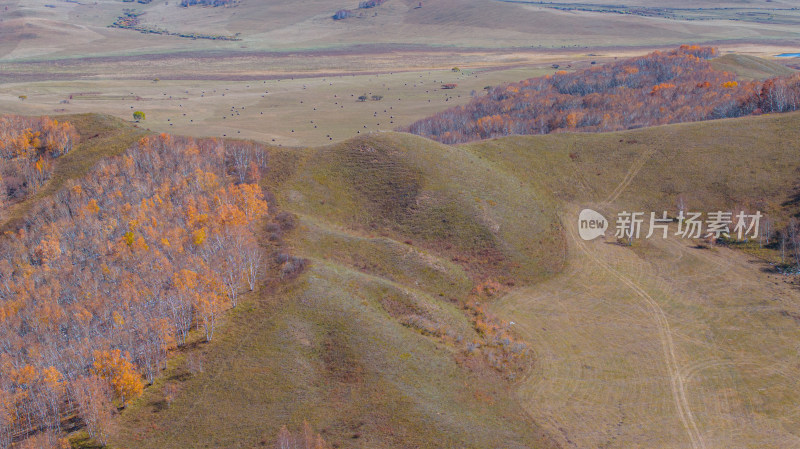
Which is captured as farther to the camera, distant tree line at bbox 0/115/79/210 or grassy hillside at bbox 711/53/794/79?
grassy hillside at bbox 711/53/794/79

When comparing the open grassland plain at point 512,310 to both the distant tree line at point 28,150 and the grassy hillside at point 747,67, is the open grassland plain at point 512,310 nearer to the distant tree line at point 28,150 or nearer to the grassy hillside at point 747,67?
the distant tree line at point 28,150

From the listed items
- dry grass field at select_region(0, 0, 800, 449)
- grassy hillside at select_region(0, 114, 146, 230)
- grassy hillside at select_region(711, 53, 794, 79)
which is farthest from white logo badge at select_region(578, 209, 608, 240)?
grassy hillside at select_region(711, 53, 794, 79)

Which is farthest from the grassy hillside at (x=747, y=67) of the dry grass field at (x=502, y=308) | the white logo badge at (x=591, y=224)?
the white logo badge at (x=591, y=224)

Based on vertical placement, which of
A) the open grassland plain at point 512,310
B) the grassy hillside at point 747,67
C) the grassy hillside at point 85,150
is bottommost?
the open grassland plain at point 512,310

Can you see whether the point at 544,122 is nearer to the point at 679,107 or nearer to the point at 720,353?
the point at 679,107

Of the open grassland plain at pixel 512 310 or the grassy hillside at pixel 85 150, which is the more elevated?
the grassy hillside at pixel 85 150

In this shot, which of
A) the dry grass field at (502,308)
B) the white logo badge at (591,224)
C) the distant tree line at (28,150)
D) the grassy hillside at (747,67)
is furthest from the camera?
the grassy hillside at (747,67)

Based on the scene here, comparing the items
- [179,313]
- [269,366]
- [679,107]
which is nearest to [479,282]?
[269,366]

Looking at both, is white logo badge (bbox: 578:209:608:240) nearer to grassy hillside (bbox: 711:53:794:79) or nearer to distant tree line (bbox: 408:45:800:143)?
distant tree line (bbox: 408:45:800:143)
